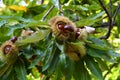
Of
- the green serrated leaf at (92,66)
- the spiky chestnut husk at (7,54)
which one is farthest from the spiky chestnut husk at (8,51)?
the green serrated leaf at (92,66)

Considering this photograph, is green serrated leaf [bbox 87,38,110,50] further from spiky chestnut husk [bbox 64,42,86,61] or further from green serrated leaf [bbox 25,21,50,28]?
green serrated leaf [bbox 25,21,50,28]

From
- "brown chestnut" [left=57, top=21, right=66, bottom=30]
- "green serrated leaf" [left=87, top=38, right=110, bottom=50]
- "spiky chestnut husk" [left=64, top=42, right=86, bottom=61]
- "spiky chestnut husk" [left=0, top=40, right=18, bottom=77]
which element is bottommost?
"green serrated leaf" [left=87, top=38, right=110, bottom=50]

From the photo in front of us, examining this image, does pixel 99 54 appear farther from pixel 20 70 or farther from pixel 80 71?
pixel 20 70

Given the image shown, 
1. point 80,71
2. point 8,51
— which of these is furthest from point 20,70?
point 80,71

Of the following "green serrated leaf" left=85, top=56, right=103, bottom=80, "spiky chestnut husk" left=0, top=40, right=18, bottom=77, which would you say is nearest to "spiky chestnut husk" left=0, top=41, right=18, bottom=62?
"spiky chestnut husk" left=0, top=40, right=18, bottom=77

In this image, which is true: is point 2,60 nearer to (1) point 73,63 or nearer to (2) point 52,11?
(1) point 73,63

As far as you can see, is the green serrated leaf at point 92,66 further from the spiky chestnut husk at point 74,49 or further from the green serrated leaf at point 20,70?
the green serrated leaf at point 20,70
